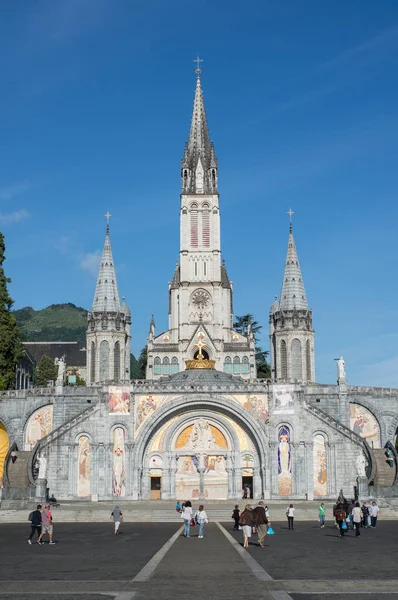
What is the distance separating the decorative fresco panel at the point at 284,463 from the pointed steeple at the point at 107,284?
35.9 meters

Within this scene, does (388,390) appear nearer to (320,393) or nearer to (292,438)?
(320,393)

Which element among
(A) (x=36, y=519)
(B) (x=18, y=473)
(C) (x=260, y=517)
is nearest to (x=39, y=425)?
(B) (x=18, y=473)

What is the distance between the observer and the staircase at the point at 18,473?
55.3 meters

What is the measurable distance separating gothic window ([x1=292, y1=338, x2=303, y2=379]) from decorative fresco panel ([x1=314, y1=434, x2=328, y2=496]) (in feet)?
84.5

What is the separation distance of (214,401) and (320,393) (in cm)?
908

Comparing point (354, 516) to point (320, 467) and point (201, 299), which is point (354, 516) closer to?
point (320, 467)

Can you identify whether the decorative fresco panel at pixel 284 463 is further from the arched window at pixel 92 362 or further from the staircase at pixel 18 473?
the arched window at pixel 92 362

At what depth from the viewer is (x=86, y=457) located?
200ft

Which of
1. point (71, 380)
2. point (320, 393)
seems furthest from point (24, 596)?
point (71, 380)

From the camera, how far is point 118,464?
61.2 m

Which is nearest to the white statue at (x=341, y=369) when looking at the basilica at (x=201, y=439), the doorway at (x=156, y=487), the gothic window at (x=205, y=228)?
the basilica at (x=201, y=439)

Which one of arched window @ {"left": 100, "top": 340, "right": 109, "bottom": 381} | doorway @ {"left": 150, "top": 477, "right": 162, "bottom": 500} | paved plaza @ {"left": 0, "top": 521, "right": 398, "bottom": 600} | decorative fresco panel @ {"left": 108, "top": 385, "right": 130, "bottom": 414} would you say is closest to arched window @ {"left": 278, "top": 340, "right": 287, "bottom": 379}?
arched window @ {"left": 100, "top": 340, "right": 109, "bottom": 381}

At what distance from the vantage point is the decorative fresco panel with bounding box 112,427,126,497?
60.8 metres

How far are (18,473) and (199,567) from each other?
3739cm
